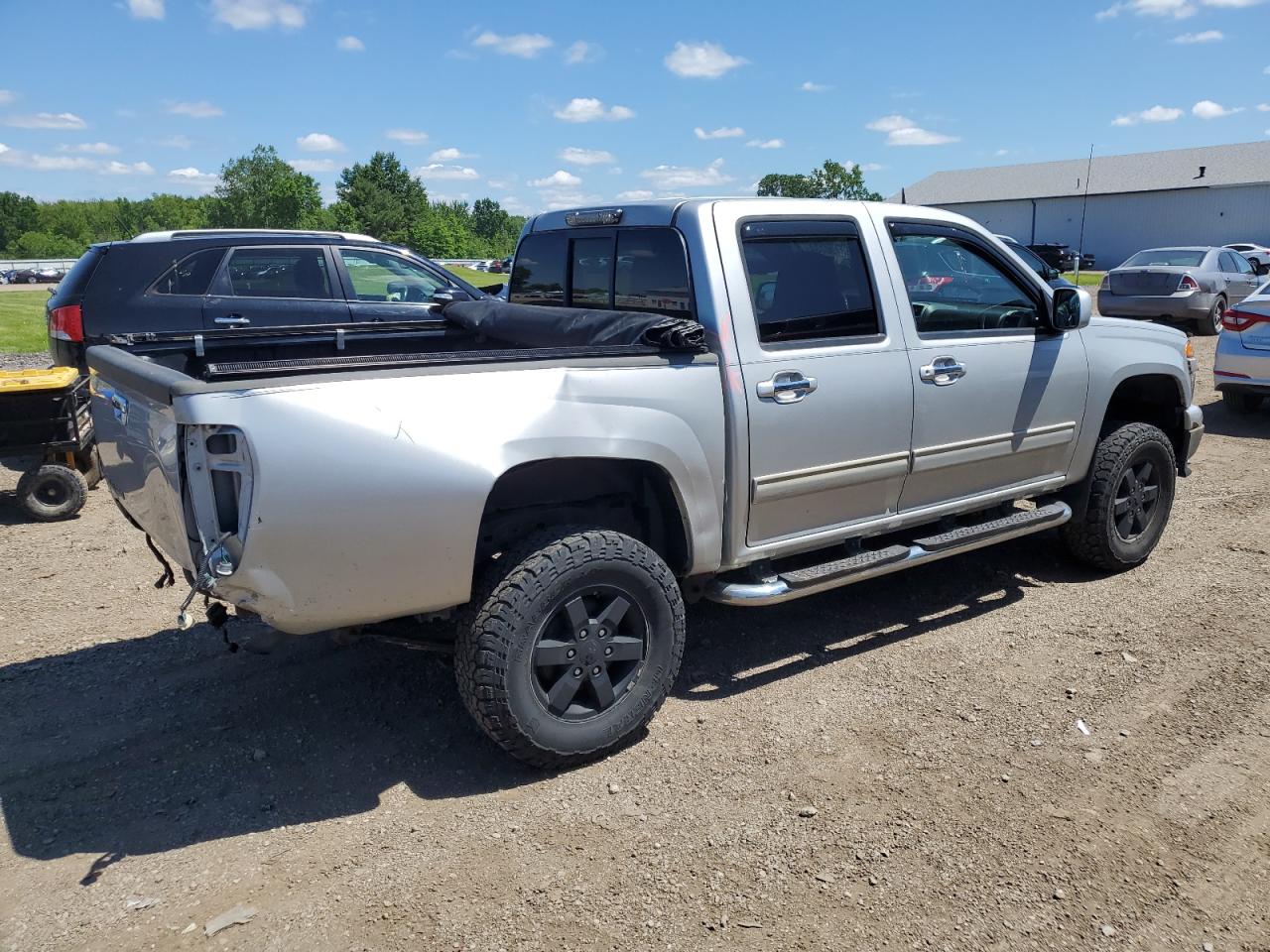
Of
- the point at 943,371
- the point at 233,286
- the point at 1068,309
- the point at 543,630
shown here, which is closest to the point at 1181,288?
the point at 1068,309

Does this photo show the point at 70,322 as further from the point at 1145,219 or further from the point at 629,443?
the point at 1145,219

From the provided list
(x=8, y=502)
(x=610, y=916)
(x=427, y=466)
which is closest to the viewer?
(x=610, y=916)

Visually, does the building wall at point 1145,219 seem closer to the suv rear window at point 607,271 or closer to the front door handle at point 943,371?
the front door handle at point 943,371

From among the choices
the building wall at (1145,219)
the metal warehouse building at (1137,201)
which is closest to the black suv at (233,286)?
the metal warehouse building at (1137,201)

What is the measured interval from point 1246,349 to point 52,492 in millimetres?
10599

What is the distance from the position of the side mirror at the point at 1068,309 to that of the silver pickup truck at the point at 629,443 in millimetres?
12

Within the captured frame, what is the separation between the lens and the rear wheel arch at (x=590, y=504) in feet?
11.9

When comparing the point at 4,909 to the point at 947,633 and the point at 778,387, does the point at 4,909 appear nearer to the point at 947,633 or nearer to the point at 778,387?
the point at 778,387

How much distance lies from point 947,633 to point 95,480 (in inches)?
241

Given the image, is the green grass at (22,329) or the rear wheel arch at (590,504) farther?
the green grass at (22,329)

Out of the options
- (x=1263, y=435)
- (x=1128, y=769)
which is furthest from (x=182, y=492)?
(x=1263, y=435)

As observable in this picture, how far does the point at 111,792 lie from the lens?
3492 millimetres

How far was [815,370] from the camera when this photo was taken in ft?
13.3

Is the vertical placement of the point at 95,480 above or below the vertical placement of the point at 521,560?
below
